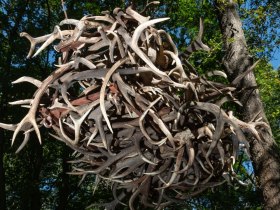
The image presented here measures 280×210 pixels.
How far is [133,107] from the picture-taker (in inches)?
78.2

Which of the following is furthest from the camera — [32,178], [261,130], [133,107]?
[32,178]

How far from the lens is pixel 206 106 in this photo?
204 cm

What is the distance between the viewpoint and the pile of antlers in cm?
200

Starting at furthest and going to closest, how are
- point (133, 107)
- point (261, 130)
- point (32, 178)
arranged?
point (32, 178), point (261, 130), point (133, 107)

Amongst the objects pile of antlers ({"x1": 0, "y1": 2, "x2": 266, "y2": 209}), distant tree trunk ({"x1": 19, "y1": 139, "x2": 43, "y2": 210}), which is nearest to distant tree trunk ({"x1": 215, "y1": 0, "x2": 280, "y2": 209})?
pile of antlers ({"x1": 0, "y1": 2, "x2": 266, "y2": 209})

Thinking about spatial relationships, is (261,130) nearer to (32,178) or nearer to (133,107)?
(133,107)

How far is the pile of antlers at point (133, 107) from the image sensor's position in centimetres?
200

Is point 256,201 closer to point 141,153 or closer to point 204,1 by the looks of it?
point 204,1

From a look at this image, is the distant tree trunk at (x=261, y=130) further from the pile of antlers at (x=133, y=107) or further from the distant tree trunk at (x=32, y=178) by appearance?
the distant tree trunk at (x=32, y=178)

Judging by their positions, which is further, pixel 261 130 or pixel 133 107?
pixel 261 130

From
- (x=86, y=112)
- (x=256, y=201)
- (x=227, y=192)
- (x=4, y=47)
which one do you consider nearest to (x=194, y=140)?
(x=86, y=112)

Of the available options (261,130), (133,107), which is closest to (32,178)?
(261,130)

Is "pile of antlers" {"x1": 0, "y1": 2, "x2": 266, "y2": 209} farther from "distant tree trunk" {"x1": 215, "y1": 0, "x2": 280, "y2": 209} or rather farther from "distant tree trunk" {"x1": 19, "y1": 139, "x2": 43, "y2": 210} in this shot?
"distant tree trunk" {"x1": 19, "y1": 139, "x2": 43, "y2": 210}

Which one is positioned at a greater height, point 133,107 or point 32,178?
point 32,178
